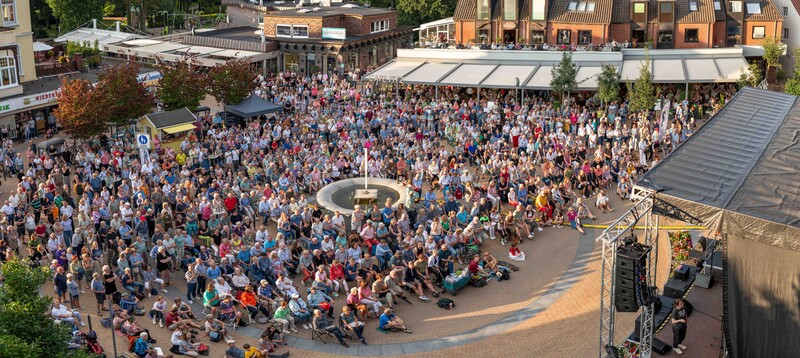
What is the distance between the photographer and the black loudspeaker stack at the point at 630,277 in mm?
16047

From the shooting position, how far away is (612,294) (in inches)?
657

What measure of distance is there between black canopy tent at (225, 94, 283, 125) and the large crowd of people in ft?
2.03

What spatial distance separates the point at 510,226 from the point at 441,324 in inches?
233

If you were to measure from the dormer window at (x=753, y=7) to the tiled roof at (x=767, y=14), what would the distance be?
21 cm

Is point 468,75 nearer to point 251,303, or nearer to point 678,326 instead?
point 251,303

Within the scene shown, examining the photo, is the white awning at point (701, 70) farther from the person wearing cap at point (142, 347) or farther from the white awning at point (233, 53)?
the person wearing cap at point (142, 347)

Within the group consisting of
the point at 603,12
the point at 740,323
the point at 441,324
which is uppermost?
the point at 603,12

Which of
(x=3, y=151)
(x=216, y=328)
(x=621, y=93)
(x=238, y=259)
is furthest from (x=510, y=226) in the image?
(x=621, y=93)

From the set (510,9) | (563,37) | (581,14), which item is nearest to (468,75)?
(510,9)

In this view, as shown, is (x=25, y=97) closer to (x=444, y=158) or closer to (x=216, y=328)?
(x=444, y=158)

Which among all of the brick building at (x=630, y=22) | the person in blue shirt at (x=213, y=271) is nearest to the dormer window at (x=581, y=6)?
the brick building at (x=630, y=22)

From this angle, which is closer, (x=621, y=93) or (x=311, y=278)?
(x=311, y=278)

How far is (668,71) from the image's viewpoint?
146 ft

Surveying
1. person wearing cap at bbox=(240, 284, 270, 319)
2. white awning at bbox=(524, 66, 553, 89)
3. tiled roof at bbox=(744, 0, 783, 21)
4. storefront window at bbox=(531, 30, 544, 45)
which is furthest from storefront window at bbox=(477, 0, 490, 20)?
person wearing cap at bbox=(240, 284, 270, 319)
